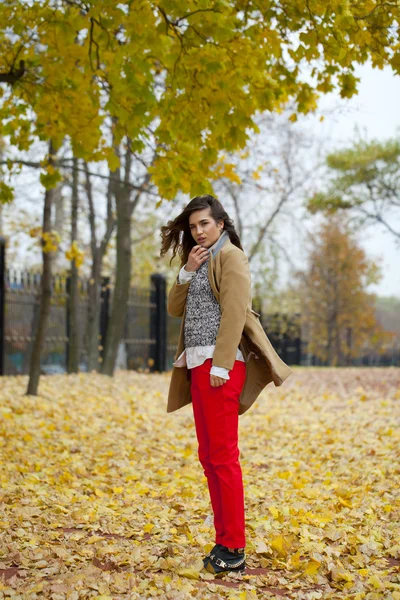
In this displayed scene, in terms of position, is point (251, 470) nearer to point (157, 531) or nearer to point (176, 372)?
point (157, 531)

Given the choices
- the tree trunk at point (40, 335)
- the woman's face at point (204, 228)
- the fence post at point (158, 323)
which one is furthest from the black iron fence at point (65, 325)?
the woman's face at point (204, 228)

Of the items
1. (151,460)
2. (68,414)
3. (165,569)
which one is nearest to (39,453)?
(151,460)

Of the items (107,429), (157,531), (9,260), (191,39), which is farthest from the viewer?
(9,260)

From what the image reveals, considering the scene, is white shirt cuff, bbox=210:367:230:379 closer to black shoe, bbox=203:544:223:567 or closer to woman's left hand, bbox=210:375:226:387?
woman's left hand, bbox=210:375:226:387

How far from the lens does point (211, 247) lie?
392 cm

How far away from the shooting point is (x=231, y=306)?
363cm

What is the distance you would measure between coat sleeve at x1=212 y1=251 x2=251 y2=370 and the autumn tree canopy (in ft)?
8.61

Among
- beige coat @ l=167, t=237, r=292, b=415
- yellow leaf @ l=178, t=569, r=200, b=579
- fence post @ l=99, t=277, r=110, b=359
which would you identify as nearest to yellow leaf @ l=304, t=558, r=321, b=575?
yellow leaf @ l=178, t=569, r=200, b=579

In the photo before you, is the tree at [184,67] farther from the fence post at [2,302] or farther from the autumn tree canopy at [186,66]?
the fence post at [2,302]

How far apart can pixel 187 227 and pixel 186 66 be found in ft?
9.47

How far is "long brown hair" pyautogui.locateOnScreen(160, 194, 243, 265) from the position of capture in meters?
3.96

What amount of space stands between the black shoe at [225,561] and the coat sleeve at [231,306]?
1.00 meters

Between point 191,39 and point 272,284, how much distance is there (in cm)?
2834

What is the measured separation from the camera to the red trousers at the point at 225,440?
12.1ft
